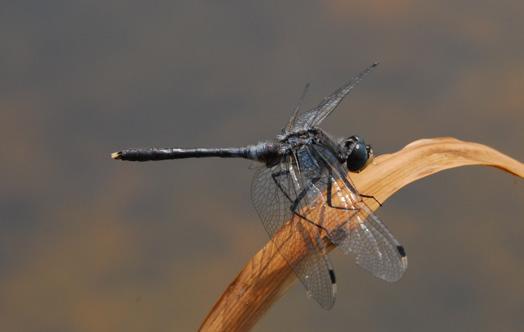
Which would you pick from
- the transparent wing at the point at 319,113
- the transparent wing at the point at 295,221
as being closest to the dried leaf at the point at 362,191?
the transparent wing at the point at 295,221

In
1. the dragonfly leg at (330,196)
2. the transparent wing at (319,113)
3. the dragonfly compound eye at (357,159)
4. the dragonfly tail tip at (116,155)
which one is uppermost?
the dragonfly tail tip at (116,155)

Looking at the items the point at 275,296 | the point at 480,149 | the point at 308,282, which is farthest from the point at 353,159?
the point at 275,296

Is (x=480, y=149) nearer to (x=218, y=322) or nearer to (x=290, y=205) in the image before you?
(x=290, y=205)

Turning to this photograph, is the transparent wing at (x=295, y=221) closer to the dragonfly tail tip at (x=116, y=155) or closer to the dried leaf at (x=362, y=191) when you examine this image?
the dried leaf at (x=362, y=191)

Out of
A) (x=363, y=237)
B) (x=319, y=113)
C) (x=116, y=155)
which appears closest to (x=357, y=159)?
(x=319, y=113)

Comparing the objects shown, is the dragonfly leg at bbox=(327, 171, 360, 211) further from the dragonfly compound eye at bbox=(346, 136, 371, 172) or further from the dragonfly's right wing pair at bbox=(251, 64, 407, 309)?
the dragonfly compound eye at bbox=(346, 136, 371, 172)

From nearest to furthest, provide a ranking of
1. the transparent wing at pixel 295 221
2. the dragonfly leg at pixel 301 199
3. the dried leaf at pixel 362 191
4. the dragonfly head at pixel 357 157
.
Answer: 1. the dried leaf at pixel 362 191
2. the transparent wing at pixel 295 221
3. the dragonfly leg at pixel 301 199
4. the dragonfly head at pixel 357 157

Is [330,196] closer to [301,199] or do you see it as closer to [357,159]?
[301,199]
